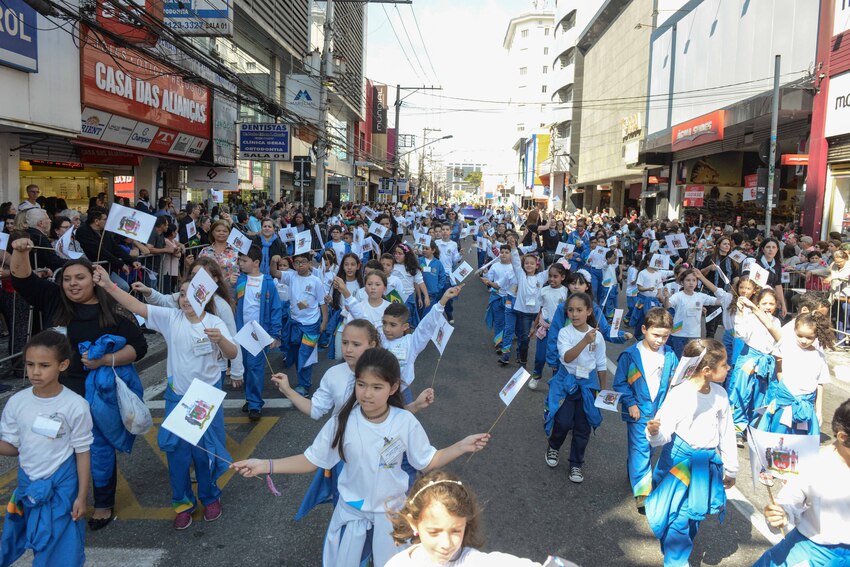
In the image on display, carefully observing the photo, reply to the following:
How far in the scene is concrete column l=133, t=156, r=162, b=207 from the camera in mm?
17344

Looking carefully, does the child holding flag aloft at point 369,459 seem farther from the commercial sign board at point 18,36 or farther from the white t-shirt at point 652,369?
the commercial sign board at point 18,36

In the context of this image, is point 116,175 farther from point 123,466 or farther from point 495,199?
point 495,199

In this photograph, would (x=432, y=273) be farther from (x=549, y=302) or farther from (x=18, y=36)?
(x=18, y=36)

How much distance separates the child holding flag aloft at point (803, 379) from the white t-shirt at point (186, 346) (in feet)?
14.5

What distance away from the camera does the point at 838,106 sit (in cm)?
1582

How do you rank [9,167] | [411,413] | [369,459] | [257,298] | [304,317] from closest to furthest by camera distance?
[369,459] → [411,413] → [257,298] → [304,317] → [9,167]

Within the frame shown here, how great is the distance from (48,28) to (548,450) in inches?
449

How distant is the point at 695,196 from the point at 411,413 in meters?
27.5

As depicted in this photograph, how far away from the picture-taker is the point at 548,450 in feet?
18.1

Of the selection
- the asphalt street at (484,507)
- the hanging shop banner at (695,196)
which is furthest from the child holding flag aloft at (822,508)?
the hanging shop banner at (695,196)

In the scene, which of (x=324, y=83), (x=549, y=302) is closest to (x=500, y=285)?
(x=549, y=302)

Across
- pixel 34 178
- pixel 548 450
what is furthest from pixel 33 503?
pixel 34 178

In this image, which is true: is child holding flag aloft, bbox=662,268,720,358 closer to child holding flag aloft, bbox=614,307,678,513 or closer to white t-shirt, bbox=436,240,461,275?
child holding flag aloft, bbox=614,307,678,513

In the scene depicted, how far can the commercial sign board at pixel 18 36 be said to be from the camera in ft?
32.3
